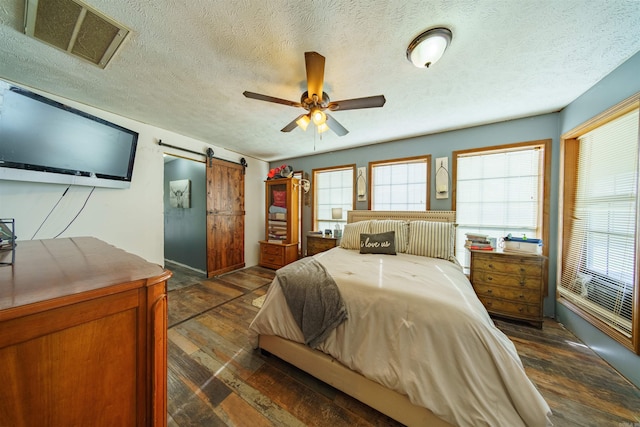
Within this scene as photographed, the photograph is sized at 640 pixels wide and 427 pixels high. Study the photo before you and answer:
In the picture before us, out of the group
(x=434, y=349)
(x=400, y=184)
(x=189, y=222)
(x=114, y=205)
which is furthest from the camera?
(x=189, y=222)

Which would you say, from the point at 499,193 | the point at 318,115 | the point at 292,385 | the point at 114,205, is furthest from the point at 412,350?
the point at 114,205

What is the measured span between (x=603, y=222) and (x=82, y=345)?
12.0 feet

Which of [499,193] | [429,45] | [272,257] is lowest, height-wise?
[272,257]

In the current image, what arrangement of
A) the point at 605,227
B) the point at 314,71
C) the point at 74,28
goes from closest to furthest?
the point at 74,28 → the point at 314,71 → the point at 605,227

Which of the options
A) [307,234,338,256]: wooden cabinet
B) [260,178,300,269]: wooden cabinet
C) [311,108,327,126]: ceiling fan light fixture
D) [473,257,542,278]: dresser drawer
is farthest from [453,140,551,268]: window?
[260,178,300,269]: wooden cabinet

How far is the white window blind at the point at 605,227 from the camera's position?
1624 mm

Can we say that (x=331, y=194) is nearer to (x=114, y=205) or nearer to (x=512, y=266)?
(x=512, y=266)

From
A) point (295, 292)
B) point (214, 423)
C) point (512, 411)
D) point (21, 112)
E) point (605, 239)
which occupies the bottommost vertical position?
point (214, 423)

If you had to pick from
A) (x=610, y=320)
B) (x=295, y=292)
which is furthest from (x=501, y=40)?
(x=610, y=320)

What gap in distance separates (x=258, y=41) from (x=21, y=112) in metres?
2.12

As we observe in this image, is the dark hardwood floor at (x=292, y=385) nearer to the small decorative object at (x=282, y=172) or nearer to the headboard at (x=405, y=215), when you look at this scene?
the headboard at (x=405, y=215)

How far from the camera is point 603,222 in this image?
1856mm

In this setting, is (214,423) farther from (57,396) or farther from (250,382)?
(57,396)

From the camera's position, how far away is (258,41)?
1.41m
